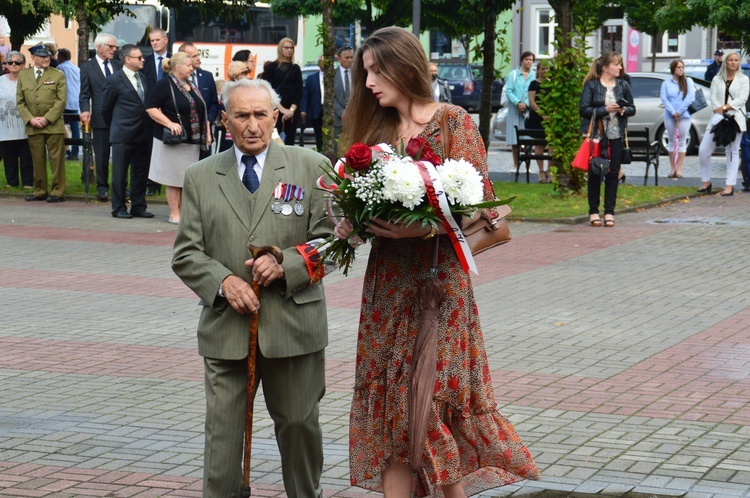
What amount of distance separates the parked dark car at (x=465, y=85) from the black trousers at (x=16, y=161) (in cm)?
2572

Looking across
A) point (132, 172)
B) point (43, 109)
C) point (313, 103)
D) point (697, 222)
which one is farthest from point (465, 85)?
point (132, 172)

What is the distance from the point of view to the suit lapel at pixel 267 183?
4609 millimetres

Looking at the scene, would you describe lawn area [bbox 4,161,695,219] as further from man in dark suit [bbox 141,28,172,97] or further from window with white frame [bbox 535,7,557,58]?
window with white frame [bbox 535,7,557,58]

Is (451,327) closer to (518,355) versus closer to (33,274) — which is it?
(518,355)

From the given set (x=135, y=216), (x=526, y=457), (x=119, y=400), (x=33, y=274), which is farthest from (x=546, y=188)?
(x=526, y=457)

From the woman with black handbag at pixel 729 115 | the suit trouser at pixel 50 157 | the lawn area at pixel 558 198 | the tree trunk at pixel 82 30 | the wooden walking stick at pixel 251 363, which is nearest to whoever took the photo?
the wooden walking stick at pixel 251 363

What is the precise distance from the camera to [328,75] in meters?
19.2

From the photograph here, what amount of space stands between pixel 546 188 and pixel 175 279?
8951 millimetres

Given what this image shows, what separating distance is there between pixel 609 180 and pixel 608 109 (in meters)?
0.90

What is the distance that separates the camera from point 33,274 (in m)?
11.7

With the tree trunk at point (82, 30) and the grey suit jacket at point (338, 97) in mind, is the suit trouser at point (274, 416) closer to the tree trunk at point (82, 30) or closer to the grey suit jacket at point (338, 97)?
the grey suit jacket at point (338, 97)

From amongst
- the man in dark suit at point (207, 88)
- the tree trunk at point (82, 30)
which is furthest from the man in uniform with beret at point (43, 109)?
the tree trunk at point (82, 30)

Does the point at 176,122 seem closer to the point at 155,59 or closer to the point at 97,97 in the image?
the point at 155,59

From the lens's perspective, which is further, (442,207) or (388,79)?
(388,79)
